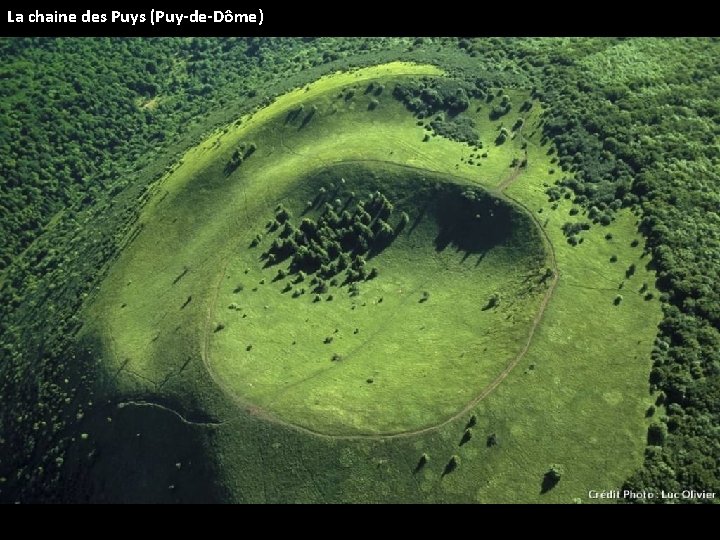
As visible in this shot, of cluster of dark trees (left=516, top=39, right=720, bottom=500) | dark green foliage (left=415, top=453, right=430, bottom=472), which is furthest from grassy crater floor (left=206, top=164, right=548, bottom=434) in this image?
cluster of dark trees (left=516, top=39, right=720, bottom=500)

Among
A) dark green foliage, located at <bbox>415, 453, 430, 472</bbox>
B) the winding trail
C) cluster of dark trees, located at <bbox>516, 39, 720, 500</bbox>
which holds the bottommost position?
dark green foliage, located at <bbox>415, 453, 430, 472</bbox>

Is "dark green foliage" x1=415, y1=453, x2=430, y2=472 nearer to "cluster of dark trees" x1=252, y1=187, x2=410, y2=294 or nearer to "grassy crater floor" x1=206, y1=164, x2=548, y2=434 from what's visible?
"grassy crater floor" x1=206, y1=164, x2=548, y2=434

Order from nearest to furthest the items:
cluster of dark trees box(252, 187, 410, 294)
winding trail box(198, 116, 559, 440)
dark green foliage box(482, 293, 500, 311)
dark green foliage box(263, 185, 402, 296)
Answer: winding trail box(198, 116, 559, 440)
dark green foliage box(482, 293, 500, 311)
dark green foliage box(263, 185, 402, 296)
cluster of dark trees box(252, 187, 410, 294)

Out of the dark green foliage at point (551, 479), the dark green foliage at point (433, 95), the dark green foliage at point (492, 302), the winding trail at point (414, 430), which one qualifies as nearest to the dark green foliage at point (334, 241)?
the winding trail at point (414, 430)

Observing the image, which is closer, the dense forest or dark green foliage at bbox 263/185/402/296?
the dense forest

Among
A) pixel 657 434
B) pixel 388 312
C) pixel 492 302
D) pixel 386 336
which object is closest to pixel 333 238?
pixel 388 312

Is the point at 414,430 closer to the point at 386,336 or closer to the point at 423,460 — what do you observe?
the point at 423,460
